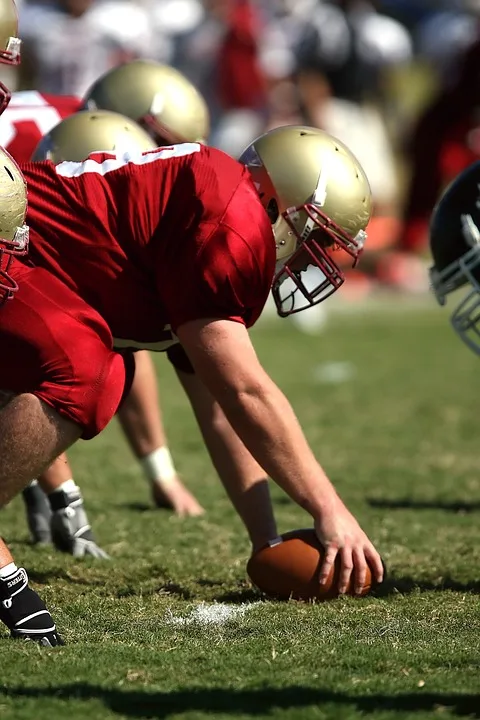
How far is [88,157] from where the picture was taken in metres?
3.87

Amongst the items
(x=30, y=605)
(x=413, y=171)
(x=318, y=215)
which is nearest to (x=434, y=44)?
(x=413, y=171)

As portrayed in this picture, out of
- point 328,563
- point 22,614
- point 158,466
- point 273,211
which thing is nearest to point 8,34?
point 273,211

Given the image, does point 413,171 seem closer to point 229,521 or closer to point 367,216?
point 229,521

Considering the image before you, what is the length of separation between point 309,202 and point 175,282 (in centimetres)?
51

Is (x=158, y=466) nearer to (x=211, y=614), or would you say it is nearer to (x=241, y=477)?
(x=241, y=477)

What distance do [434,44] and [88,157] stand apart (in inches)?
422

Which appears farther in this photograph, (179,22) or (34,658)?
(179,22)

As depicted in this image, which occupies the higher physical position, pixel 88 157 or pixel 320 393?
pixel 88 157

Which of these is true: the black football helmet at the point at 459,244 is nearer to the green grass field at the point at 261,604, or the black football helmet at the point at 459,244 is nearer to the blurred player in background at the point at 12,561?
the green grass field at the point at 261,604

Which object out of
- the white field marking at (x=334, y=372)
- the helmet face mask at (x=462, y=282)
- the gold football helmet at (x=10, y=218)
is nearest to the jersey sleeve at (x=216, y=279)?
the gold football helmet at (x=10, y=218)

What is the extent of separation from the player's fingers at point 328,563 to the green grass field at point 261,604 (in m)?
0.08

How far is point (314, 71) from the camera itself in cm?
1352

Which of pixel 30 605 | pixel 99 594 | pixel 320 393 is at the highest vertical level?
pixel 30 605

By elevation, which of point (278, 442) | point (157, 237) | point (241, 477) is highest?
point (157, 237)
